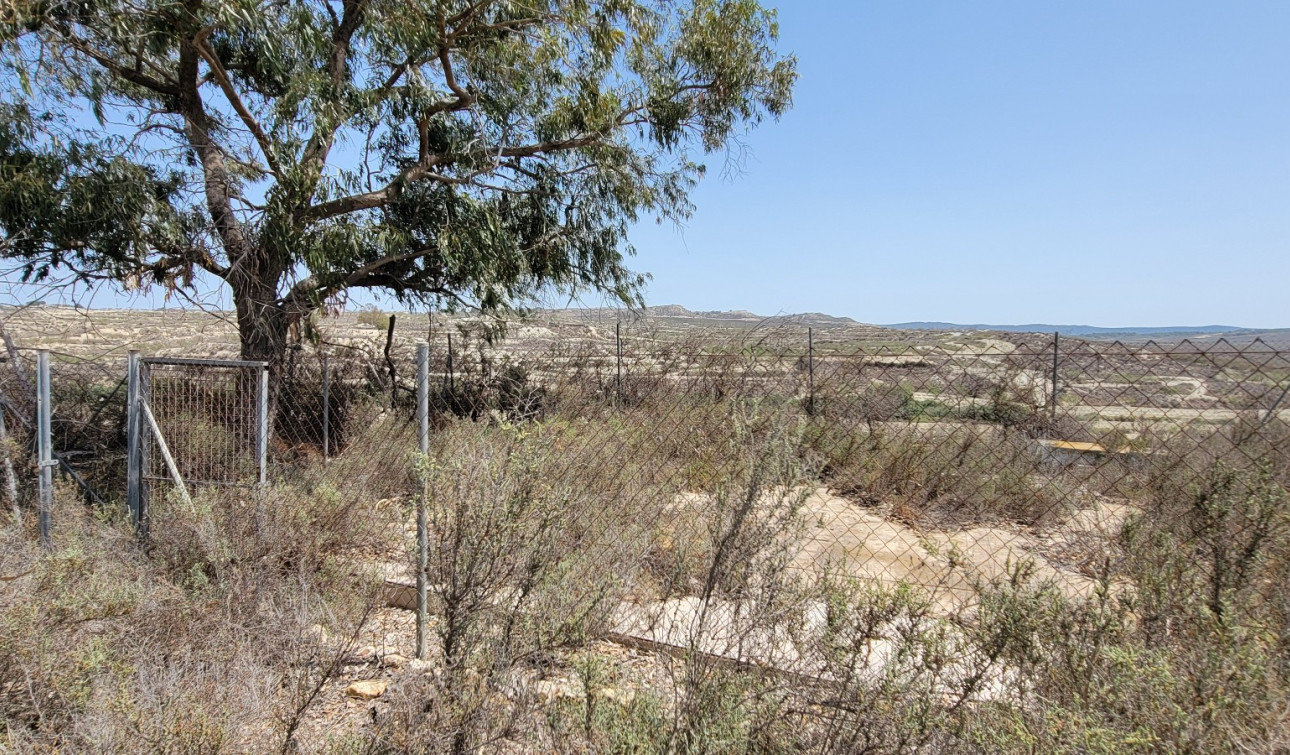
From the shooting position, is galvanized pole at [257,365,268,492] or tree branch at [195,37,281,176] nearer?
galvanized pole at [257,365,268,492]

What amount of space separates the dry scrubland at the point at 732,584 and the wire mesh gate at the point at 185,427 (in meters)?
0.14

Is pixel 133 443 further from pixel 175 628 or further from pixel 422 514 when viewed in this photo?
pixel 422 514

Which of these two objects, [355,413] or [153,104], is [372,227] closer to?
[355,413]

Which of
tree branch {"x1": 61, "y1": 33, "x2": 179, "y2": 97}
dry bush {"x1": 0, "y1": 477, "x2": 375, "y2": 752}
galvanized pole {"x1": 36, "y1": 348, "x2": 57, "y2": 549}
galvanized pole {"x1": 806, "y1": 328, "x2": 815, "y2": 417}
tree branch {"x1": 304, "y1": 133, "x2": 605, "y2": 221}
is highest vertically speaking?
tree branch {"x1": 61, "y1": 33, "x2": 179, "y2": 97}

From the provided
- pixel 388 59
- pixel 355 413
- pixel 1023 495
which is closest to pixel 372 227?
pixel 355 413

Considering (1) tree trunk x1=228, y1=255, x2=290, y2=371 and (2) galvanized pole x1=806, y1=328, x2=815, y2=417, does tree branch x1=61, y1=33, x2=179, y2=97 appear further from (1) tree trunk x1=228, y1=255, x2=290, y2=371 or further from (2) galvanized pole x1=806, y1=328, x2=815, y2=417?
(2) galvanized pole x1=806, y1=328, x2=815, y2=417

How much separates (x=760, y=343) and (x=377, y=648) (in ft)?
8.99

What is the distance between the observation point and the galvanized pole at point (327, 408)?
662cm

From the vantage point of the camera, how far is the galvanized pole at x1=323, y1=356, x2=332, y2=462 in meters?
A: 6.62

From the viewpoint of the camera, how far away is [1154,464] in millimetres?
3766

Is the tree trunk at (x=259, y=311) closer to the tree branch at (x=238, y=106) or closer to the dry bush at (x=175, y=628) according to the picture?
the tree branch at (x=238, y=106)

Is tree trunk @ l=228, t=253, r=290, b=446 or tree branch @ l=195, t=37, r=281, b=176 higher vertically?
tree branch @ l=195, t=37, r=281, b=176

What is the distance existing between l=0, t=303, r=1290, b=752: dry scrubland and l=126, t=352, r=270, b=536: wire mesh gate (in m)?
0.14

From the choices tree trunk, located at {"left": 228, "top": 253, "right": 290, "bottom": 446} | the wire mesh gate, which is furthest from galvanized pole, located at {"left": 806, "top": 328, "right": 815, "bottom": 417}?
tree trunk, located at {"left": 228, "top": 253, "right": 290, "bottom": 446}
